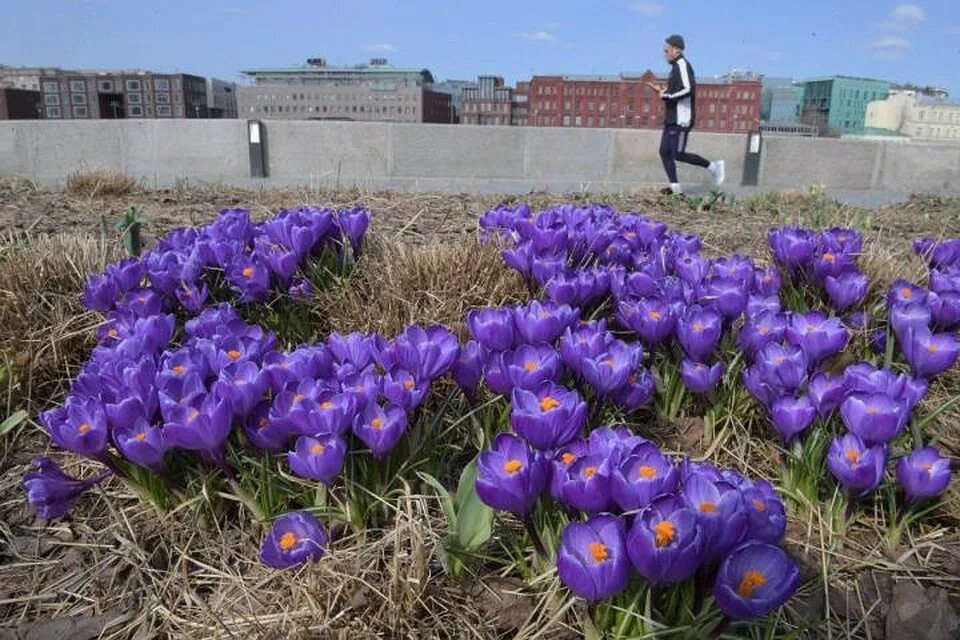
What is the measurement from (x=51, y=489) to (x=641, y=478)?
108 centimetres

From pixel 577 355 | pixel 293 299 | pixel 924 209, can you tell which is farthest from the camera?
pixel 924 209

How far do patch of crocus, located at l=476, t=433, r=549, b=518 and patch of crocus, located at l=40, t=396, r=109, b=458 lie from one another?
696mm

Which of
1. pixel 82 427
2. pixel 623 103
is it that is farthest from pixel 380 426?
pixel 623 103

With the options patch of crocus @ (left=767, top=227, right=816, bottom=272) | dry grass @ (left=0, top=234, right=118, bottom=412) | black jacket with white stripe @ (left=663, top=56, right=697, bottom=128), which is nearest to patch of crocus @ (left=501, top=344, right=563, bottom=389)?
patch of crocus @ (left=767, top=227, right=816, bottom=272)

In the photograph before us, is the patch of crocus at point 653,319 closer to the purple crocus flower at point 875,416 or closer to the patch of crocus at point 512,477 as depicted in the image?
the purple crocus flower at point 875,416

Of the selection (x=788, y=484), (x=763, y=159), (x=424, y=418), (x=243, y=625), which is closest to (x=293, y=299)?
(x=424, y=418)

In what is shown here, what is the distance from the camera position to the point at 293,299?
207cm

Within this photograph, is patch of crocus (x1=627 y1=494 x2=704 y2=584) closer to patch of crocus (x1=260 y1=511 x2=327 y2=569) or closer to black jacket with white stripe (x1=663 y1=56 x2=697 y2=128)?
patch of crocus (x1=260 y1=511 x2=327 y2=569)

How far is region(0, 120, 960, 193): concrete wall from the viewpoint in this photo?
31.3 ft

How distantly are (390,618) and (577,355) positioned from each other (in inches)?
23.6

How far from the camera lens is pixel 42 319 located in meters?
2.10

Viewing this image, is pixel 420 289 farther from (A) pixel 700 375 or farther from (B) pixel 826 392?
(B) pixel 826 392

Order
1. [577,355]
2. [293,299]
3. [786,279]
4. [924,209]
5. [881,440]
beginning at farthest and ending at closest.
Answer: [924,209]
[786,279]
[293,299]
[577,355]
[881,440]

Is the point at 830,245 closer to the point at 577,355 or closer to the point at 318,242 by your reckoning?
the point at 577,355
